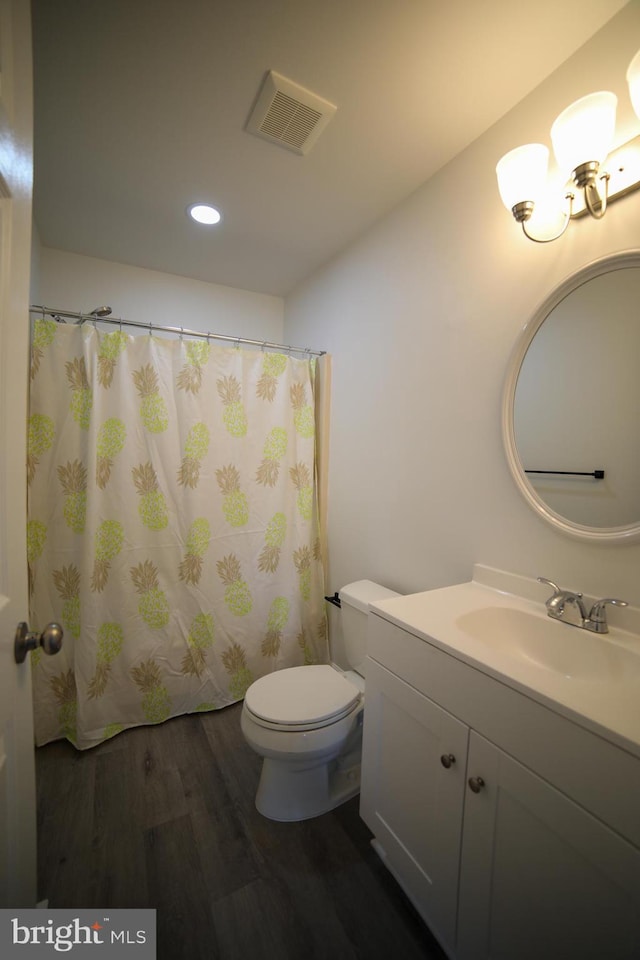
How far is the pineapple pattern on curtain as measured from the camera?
165 cm

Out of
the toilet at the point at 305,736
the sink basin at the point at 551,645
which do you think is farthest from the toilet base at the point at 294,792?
the sink basin at the point at 551,645

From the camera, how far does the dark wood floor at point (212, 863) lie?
996mm

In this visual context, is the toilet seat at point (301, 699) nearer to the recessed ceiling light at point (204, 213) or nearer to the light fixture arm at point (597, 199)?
the light fixture arm at point (597, 199)

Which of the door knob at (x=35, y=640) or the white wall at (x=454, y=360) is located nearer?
the door knob at (x=35, y=640)

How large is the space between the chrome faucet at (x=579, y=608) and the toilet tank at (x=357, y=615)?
673mm

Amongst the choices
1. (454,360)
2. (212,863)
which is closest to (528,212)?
(454,360)

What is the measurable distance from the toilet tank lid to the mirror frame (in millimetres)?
739

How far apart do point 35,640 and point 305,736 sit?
91 centimetres

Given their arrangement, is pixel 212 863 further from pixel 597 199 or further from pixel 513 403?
pixel 597 199

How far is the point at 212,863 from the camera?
1181 millimetres

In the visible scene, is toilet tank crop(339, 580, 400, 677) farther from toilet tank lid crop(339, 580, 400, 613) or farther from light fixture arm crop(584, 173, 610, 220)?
light fixture arm crop(584, 173, 610, 220)

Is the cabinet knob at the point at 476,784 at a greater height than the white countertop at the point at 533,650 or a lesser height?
lesser

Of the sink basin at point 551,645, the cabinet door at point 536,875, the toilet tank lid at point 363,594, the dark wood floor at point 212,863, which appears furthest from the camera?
the toilet tank lid at point 363,594

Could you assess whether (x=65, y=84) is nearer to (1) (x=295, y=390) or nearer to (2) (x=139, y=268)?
(2) (x=139, y=268)
